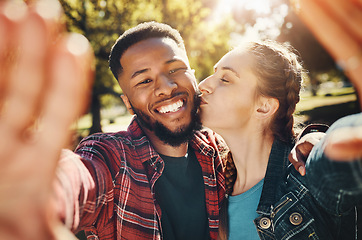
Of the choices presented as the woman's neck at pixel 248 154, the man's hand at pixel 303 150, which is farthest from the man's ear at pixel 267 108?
the man's hand at pixel 303 150

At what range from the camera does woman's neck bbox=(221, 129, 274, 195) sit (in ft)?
8.75

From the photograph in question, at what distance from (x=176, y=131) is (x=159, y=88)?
0.55m

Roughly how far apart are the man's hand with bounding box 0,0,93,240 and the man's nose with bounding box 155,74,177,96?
2.00 meters

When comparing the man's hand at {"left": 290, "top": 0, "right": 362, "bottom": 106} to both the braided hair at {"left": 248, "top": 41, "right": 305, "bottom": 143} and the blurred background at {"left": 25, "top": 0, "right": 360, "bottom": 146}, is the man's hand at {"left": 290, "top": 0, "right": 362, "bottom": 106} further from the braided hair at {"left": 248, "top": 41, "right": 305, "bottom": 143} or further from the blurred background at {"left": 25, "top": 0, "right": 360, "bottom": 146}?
the blurred background at {"left": 25, "top": 0, "right": 360, "bottom": 146}

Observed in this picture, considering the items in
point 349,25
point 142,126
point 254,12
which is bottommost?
point 349,25

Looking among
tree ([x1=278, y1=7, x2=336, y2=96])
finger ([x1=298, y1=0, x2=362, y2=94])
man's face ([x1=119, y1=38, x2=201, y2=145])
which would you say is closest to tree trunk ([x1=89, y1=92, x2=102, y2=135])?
man's face ([x1=119, y1=38, x2=201, y2=145])

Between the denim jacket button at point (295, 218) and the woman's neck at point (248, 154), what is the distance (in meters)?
0.63

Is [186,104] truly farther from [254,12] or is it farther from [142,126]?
[254,12]

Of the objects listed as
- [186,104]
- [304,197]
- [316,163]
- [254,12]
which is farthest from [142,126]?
[254,12]

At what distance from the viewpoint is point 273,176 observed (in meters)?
2.38

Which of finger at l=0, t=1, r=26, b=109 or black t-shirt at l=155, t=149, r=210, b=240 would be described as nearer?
finger at l=0, t=1, r=26, b=109

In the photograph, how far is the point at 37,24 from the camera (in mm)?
673

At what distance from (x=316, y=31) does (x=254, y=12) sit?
24146mm

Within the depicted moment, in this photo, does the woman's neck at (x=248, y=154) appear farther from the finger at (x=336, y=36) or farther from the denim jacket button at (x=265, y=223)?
the finger at (x=336, y=36)
